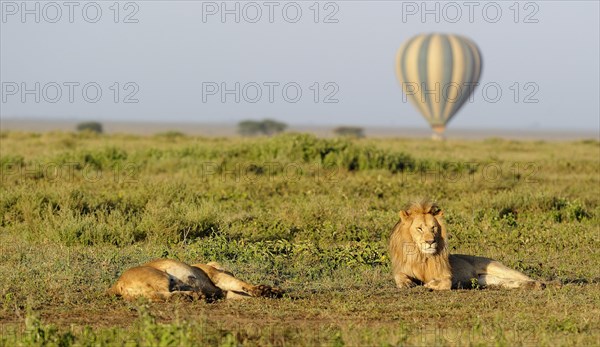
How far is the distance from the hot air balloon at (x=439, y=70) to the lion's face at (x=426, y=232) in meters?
48.2

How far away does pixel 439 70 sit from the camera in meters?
56.3

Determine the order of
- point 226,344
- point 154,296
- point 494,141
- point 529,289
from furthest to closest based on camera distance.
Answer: point 494,141
point 529,289
point 154,296
point 226,344

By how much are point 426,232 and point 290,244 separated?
9.86ft

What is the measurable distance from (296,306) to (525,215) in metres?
8.36

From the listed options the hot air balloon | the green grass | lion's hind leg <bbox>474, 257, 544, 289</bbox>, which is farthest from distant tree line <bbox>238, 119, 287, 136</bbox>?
lion's hind leg <bbox>474, 257, 544, 289</bbox>

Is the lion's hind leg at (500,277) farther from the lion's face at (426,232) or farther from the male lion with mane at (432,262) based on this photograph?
the lion's face at (426,232)

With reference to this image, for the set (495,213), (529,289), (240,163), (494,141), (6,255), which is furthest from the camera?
(494,141)

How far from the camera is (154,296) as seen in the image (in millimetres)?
7766

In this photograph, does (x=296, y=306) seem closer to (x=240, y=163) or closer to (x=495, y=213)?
(x=495, y=213)

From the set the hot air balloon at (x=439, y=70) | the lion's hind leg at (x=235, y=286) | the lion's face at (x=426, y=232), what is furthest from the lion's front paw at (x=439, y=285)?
the hot air balloon at (x=439, y=70)

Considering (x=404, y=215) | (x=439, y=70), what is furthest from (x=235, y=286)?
(x=439, y=70)

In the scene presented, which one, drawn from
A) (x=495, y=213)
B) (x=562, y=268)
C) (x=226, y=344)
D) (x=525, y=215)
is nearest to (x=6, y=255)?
(x=226, y=344)

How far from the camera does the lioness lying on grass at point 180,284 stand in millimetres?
7793

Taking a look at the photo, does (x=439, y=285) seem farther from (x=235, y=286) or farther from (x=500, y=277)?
(x=235, y=286)
